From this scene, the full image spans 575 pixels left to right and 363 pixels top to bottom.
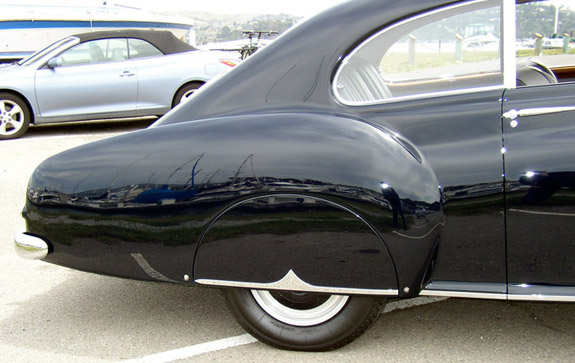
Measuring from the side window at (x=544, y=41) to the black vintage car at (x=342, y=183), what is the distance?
25mm

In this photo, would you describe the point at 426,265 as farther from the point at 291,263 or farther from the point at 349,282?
the point at 291,263

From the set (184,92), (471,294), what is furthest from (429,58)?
(184,92)

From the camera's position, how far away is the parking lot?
2791 millimetres

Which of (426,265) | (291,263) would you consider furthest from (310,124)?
(426,265)

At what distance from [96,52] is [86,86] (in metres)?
0.55

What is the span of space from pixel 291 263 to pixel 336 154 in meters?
0.47

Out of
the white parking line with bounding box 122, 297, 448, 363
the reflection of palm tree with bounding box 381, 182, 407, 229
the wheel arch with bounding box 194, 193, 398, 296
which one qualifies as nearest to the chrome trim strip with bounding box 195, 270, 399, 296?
the wheel arch with bounding box 194, 193, 398, 296

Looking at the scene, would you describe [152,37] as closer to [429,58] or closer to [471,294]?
[429,58]

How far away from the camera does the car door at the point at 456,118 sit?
240cm

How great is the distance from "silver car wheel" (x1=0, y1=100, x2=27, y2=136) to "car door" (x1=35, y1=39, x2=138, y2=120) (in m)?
0.30

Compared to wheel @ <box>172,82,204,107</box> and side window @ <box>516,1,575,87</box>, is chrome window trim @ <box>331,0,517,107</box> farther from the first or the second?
wheel @ <box>172,82,204,107</box>

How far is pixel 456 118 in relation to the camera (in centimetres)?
249

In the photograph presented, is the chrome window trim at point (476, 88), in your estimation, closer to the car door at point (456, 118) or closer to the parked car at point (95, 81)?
the car door at point (456, 118)

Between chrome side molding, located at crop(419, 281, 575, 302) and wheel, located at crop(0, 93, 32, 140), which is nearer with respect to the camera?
chrome side molding, located at crop(419, 281, 575, 302)
